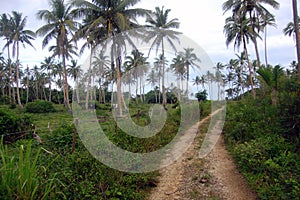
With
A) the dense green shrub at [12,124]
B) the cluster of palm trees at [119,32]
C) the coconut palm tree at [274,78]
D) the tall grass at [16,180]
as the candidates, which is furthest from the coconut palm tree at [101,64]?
the tall grass at [16,180]

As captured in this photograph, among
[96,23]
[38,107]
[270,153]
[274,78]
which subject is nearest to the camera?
[270,153]

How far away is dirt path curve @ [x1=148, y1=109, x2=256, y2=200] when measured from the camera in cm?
395

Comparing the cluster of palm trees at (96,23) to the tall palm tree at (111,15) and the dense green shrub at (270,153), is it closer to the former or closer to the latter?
the tall palm tree at (111,15)

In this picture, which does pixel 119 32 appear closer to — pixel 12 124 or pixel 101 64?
pixel 101 64

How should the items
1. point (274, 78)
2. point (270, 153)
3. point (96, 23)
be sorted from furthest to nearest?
point (96, 23) < point (274, 78) < point (270, 153)

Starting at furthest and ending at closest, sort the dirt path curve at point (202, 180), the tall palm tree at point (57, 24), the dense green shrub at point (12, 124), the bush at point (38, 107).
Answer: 1. the bush at point (38, 107)
2. the tall palm tree at point (57, 24)
3. the dense green shrub at point (12, 124)
4. the dirt path curve at point (202, 180)

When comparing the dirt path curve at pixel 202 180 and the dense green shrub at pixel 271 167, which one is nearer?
the dense green shrub at pixel 271 167

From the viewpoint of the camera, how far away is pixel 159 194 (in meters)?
4.11

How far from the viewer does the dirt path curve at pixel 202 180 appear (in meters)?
3.95

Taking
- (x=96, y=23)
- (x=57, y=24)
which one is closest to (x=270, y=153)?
(x=96, y=23)

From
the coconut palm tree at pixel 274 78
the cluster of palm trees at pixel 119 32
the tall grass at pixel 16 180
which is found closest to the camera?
the tall grass at pixel 16 180

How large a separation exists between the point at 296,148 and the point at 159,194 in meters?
3.13

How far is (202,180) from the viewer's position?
446cm

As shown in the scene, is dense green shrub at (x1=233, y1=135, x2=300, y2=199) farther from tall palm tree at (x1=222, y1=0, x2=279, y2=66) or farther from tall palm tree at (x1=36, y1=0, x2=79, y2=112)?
tall palm tree at (x1=36, y1=0, x2=79, y2=112)
